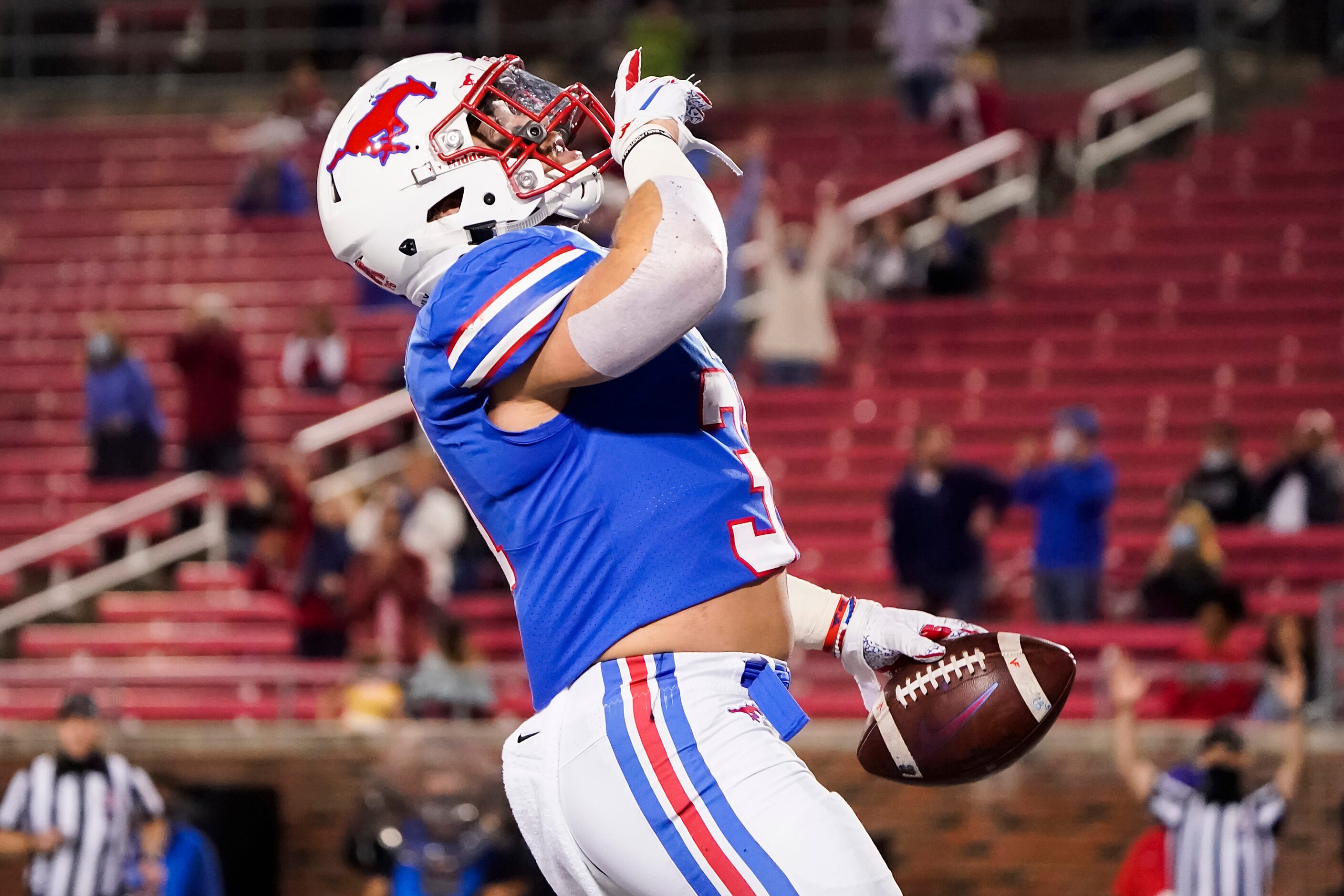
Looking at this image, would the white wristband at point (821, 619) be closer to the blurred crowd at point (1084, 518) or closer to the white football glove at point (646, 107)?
the white football glove at point (646, 107)

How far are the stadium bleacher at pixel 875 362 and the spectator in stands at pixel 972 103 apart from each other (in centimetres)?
20

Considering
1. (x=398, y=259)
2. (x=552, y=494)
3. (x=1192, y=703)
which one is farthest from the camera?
(x=1192, y=703)

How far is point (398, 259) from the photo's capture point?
3.10 m

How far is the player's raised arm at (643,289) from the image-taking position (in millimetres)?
2732

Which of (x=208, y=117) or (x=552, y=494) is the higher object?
(x=208, y=117)

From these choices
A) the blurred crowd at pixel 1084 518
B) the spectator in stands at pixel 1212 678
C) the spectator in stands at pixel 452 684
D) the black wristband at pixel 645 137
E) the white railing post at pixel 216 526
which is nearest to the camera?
the black wristband at pixel 645 137

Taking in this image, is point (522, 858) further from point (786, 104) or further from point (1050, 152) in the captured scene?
point (786, 104)

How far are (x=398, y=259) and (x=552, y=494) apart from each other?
475 mm

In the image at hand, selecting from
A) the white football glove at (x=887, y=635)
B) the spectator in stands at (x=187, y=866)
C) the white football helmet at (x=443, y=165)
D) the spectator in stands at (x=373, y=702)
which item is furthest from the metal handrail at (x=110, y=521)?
the white football glove at (x=887, y=635)

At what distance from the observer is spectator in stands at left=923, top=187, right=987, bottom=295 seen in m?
13.0

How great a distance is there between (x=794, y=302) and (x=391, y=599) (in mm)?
3466

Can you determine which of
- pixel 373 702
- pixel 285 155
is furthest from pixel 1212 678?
pixel 285 155

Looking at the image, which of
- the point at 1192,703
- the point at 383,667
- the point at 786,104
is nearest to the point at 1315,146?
the point at 786,104

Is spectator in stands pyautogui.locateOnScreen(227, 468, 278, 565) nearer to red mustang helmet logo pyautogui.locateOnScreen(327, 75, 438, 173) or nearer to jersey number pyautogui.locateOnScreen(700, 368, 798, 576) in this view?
red mustang helmet logo pyautogui.locateOnScreen(327, 75, 438, 173)
